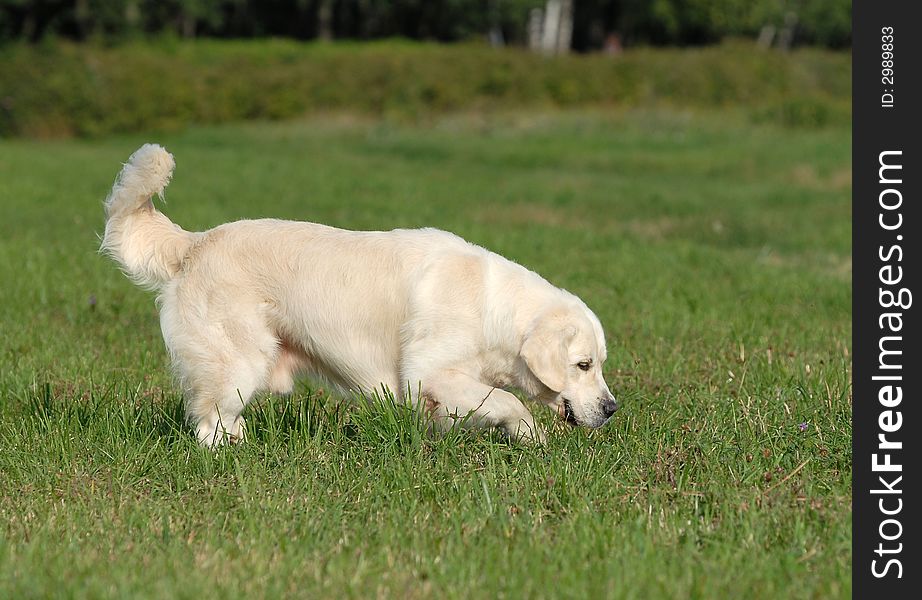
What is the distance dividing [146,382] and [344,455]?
1.92 meters

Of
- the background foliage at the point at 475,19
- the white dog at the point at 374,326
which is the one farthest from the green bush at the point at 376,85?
the white dog at the point at 374,326

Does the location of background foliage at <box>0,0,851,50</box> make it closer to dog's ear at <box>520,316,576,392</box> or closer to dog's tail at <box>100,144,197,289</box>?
dog's tail at <box>100,144,197,289</box>

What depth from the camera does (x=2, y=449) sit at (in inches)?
201

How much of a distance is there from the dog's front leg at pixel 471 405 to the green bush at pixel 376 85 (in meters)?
27.5

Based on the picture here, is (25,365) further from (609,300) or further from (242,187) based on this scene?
(242,187)

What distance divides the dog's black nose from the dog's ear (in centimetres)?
22

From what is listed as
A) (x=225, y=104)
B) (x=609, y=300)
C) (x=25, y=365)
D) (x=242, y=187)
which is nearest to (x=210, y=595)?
(x=25, y=365)

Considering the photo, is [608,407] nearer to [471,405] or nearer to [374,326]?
[471,405]

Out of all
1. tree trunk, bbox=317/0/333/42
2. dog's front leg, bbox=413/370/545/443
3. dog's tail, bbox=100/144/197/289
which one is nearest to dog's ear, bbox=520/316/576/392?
dog's front leg, bbox=413/370/545/443

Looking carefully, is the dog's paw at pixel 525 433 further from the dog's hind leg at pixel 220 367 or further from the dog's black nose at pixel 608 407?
the dog's hind leg at pixel 220 367

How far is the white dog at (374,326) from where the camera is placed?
16.9 feet
